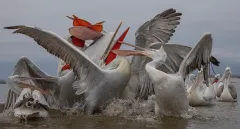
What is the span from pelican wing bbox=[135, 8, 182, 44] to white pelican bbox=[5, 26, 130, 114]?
973mm

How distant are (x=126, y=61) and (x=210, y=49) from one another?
149 centimetres

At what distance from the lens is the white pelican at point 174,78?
645 cm

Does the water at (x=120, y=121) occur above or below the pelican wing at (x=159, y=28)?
below

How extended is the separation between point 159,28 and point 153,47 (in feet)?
2.17

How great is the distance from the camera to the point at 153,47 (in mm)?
7727

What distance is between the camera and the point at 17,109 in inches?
252

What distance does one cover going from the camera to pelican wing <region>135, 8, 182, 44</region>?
803 cm

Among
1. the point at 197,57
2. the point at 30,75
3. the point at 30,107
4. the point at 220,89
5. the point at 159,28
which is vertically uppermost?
the point at 159,28

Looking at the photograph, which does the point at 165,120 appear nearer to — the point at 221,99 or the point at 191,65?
the point at 191,65

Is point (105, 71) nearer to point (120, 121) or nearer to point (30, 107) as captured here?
point (120, 121)

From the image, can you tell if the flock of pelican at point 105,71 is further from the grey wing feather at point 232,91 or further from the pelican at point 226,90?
the grey wing feather at point 232,91

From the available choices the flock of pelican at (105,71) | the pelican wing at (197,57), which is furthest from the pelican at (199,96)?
the pelican wing at (197,57)

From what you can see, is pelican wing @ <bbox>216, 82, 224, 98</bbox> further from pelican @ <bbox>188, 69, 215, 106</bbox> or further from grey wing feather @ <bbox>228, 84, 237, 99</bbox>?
pelican @ <bbox>188, 69, 215, 106</bbox>

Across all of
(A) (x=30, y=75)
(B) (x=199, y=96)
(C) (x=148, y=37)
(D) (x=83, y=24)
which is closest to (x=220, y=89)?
(B) (x=199, y=96)
